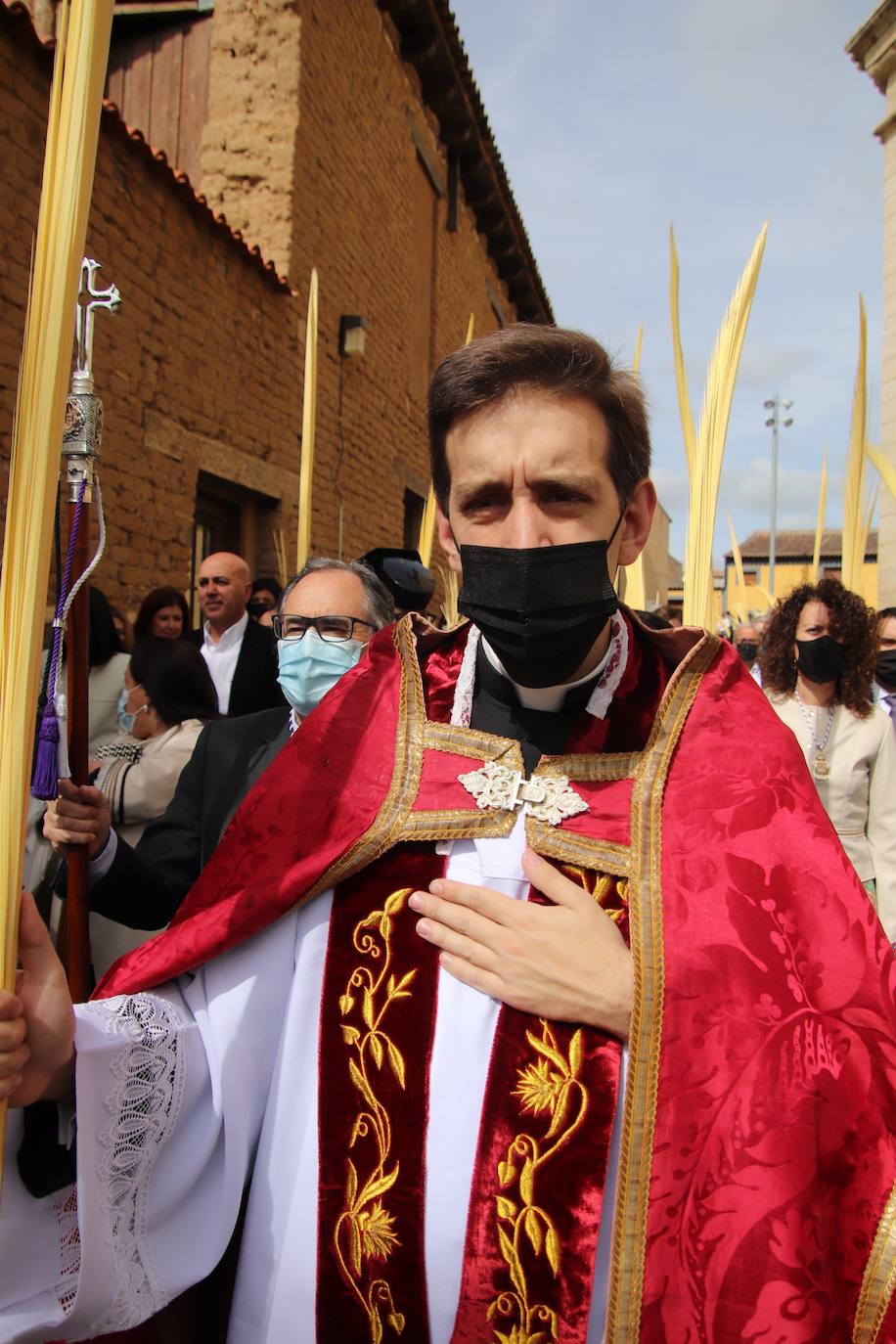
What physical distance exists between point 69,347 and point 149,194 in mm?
5862

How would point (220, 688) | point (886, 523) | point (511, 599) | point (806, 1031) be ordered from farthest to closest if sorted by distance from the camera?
1. point (886, 523)
2. point (220, 688)
3. point (511, 599)
4. point (806, 1031)

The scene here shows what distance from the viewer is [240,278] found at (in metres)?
6.99

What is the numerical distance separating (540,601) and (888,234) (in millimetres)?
10311

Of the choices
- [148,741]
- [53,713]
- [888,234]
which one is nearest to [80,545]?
[53,713]

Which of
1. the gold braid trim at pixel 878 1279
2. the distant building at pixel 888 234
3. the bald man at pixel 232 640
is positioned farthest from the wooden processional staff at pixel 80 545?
the distant building at pixel 888 234

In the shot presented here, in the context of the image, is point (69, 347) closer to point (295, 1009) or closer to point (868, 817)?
point (295, 1009)

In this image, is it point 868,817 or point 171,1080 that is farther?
point 868,817

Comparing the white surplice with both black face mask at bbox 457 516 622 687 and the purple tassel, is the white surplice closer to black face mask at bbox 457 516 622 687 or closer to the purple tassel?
black face mask at bbox 457 516 622 687

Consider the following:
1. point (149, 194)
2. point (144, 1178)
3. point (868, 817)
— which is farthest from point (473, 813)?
point (149, 194)

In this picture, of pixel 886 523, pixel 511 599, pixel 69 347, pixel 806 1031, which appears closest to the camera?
pixel 69 347

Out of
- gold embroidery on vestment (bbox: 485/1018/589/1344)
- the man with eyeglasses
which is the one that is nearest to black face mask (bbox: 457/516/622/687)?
gold embroidery on vestment (bbox: 485/1018/589/1344)

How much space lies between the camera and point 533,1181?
4.12 ft

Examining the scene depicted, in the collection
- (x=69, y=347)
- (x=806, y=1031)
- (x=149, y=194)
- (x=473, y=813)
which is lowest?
(x=806, y=1031)

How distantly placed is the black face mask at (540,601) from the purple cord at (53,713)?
65 cm
